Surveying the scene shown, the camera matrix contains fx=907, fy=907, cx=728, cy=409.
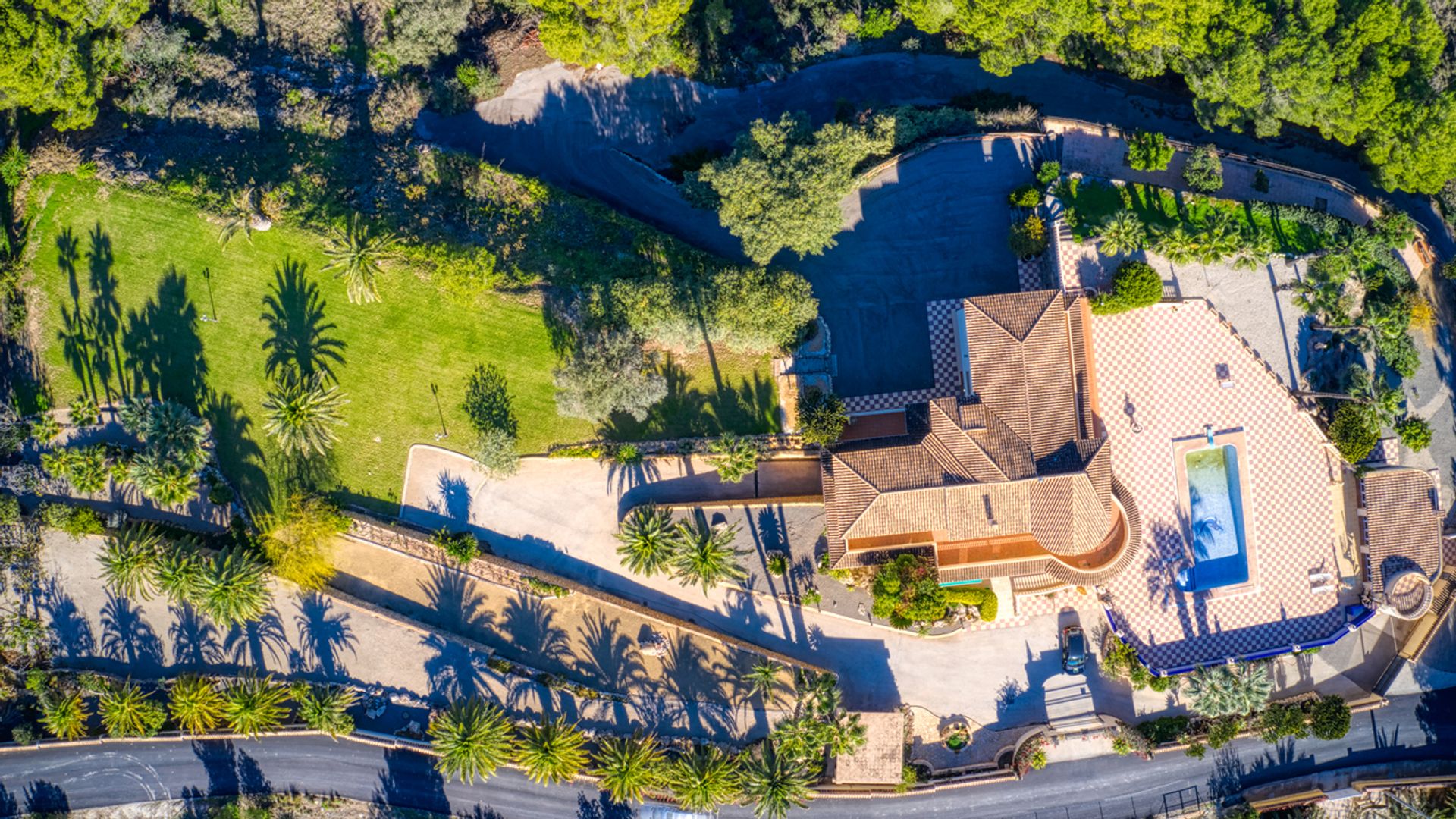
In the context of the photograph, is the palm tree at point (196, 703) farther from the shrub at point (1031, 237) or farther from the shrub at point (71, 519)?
the shrub at point (1031, 237)

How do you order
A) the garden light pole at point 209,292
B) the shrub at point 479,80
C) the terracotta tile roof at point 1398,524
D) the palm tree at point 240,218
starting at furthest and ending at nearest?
1. the shrub at point 479,80
2. the garden light pole at point 209,292
3. the terracotta tile roof at point 1398,524
4. the palm tree at point 240,218

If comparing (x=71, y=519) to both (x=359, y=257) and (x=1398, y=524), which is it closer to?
(x=359, y=257)

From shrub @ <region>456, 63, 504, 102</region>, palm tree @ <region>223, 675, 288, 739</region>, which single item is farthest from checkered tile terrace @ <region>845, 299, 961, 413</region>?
palm tree @ <region>223, 675, 288, 739</region>

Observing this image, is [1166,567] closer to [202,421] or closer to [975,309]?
[975,309]

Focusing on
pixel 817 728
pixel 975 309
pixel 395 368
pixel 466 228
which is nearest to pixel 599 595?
pixel 817 728

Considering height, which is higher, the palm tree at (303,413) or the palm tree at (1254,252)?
the palm tree at (1254,252)

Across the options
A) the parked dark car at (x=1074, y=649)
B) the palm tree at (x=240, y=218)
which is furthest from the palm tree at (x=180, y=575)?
the parked dark car at (x=1074, y=649)
